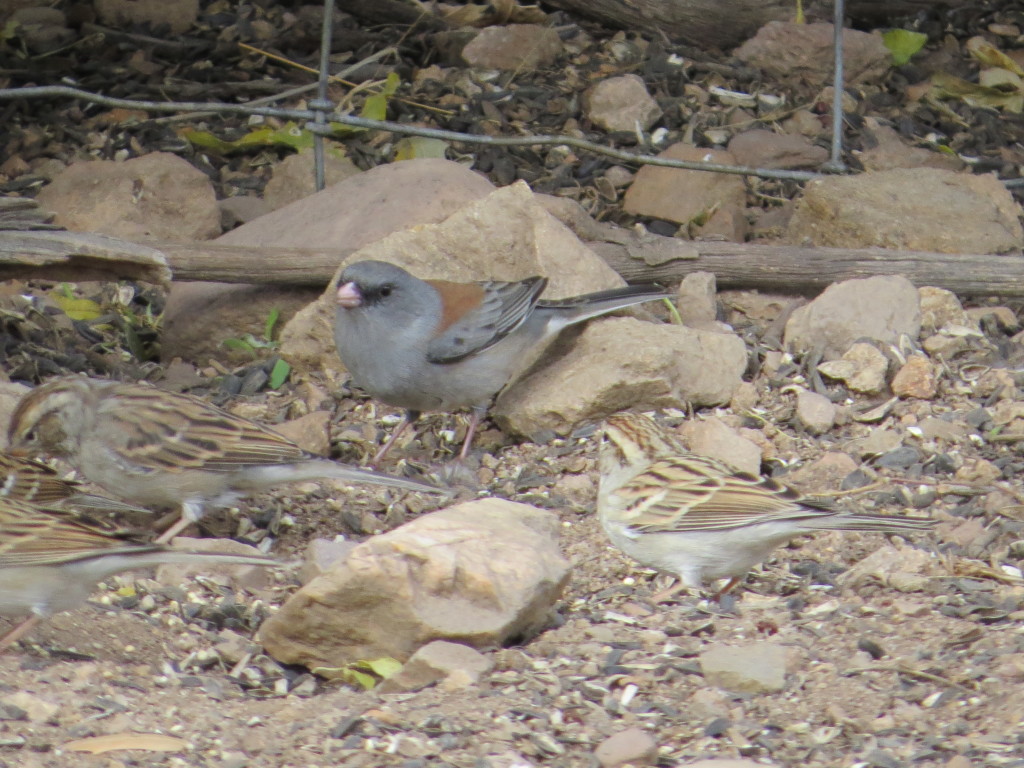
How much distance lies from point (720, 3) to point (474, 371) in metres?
4.47

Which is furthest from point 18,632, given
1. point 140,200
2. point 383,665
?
point 140,200

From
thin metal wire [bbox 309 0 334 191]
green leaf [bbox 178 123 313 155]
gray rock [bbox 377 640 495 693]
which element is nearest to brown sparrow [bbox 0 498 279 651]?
gray rock [bbox 377 640 495 693]

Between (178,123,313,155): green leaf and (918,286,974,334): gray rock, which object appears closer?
(918,286,974,334): gray rock

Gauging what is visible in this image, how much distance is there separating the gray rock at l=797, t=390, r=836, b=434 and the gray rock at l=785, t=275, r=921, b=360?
0.52 meters

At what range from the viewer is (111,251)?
21.9 ft

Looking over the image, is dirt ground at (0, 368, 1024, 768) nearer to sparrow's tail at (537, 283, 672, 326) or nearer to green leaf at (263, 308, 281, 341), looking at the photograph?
sparrow's tail at (537, 283, 672, 326)

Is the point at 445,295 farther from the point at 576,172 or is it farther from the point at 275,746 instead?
the point at 275,746

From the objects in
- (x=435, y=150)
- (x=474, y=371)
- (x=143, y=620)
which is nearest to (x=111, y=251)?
(x=474, y=371)

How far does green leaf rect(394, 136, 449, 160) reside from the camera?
9.23m

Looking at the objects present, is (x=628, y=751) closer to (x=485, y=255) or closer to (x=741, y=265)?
(x=485, y=255)

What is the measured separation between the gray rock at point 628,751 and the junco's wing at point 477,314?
3.25 metres

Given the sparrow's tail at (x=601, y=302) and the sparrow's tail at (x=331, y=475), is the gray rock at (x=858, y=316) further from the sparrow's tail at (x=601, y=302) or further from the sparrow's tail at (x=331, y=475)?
the sparrow's tail at (x=331, y=475)

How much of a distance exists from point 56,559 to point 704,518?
213 centimetres

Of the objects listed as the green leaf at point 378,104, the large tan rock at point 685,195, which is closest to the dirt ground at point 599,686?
the large tan rock at point 685,195
